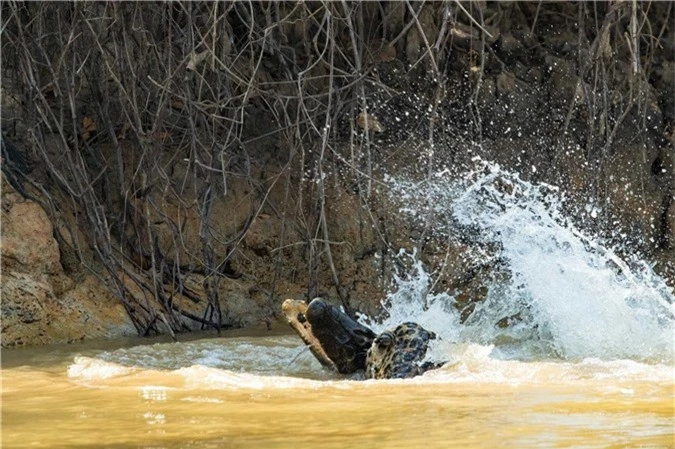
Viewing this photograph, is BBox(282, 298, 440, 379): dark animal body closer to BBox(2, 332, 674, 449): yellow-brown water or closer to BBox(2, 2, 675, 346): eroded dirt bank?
BBox(2, 332, 674, 449): yellow-brown water

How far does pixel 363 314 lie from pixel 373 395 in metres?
2.61

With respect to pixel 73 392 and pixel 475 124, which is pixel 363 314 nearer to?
pixel 475 124

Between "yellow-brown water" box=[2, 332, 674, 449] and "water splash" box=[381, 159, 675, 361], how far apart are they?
0.60 meters

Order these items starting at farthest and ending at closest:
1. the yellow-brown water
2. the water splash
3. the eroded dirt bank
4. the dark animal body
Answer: the eroded dirt bank → the water splash → the dark animal body → the yellow-brown water

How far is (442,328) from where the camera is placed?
580cm

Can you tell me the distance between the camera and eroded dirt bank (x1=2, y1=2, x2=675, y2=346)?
19.6ft

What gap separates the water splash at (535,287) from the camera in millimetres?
5305

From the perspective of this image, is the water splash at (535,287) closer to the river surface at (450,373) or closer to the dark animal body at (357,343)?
the river surface at (450,373)

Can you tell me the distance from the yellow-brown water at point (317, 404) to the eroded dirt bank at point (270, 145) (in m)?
1.02

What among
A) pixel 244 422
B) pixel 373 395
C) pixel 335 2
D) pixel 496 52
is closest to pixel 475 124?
pixel 496 52

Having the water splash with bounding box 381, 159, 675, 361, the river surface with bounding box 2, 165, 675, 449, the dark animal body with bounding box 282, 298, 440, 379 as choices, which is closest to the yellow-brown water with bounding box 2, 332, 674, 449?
the river surface with bounding box 2, 165, 675, 449

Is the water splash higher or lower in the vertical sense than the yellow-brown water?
higher

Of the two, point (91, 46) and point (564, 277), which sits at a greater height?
point (91, 46)

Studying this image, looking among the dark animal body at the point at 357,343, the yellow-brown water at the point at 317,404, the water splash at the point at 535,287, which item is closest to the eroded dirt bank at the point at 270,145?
the water splash at the point at 535,287
